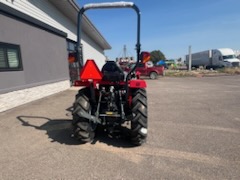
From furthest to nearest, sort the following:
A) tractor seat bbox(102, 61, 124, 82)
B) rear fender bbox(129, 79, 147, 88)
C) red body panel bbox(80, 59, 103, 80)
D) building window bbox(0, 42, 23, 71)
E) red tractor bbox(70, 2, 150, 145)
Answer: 1. building window bbox(0, 42, 23, 71)
2. tractor seat bbox(102, 61, 124, 82)
3. rear fender bbox(129, 79, 147, 88)
4. red tractor bbox(70, 2, 150, 145)
5. red body panel bbox(80, 59, 103, 80)

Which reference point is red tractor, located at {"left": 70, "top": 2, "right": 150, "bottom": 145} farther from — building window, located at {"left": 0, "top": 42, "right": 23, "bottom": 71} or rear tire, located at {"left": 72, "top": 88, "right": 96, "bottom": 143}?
building window, located at {"left": 0, "top": 42, "right": 23, "bottom": 71}

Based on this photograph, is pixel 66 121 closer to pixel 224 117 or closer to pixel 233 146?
pixel 233 146

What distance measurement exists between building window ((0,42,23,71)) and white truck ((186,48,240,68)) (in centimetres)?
3167

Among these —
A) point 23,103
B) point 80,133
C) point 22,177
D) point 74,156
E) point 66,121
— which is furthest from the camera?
point 23,103

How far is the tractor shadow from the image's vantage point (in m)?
3.90

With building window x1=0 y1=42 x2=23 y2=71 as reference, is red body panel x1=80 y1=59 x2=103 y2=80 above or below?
below

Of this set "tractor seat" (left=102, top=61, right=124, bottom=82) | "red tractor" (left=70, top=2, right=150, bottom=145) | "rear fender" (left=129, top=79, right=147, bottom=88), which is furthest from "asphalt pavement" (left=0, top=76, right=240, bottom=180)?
"tractor seat" (left=102, top=61, right=124, bottom=82)

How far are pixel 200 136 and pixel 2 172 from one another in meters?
3.73

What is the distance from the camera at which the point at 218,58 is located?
1296 inches

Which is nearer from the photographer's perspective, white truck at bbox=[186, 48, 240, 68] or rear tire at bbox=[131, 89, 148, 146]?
rear tire at bbox=[131, 89, 148, 146]

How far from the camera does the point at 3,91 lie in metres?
6.15

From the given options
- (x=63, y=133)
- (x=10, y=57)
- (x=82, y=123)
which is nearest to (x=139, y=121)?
(x=82, y=123)

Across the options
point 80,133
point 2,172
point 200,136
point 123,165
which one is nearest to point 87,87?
point 80,133

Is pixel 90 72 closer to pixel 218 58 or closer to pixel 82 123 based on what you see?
pixel 82 123
